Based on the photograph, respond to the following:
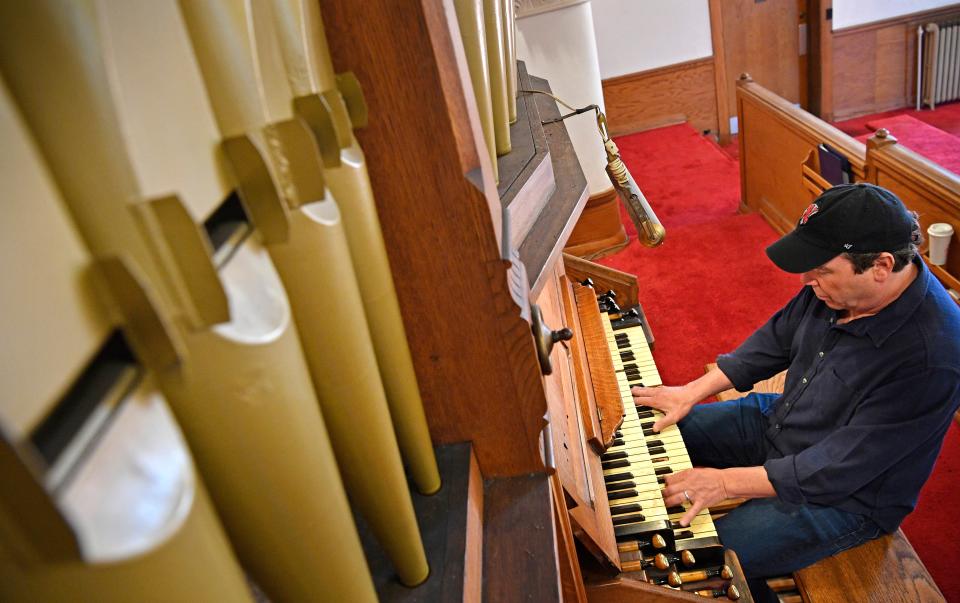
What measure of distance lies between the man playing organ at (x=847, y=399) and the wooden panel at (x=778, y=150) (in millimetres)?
2402

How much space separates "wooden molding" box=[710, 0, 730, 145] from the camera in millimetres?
8828

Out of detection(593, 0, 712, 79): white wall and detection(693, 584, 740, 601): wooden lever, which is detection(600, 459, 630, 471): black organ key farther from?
detection(593, 0, 712, 79): white wall

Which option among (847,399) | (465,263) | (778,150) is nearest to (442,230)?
(465,263)

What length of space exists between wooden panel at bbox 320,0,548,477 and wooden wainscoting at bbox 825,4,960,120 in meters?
9.47

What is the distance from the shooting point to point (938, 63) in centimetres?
886

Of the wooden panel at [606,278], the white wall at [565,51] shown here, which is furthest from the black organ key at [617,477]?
the white wall at [565,51]

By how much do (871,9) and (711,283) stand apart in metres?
5.38

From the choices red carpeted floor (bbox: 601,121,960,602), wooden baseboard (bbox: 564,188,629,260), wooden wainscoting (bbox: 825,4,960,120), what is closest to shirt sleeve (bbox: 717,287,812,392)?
red carpeted floor (bbox: 601,121,960,602)

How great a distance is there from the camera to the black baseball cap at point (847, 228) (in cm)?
240

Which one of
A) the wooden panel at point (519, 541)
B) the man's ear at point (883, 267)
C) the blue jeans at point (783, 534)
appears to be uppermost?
the wooden panel at point (519, 541)

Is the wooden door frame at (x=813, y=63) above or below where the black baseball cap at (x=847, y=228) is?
below

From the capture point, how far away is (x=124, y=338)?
396mm

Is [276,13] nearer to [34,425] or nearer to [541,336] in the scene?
[34,425]

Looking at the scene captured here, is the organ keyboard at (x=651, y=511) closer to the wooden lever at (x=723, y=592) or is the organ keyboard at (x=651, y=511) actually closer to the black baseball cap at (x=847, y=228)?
the wooden lever at (x=723, y=592)
